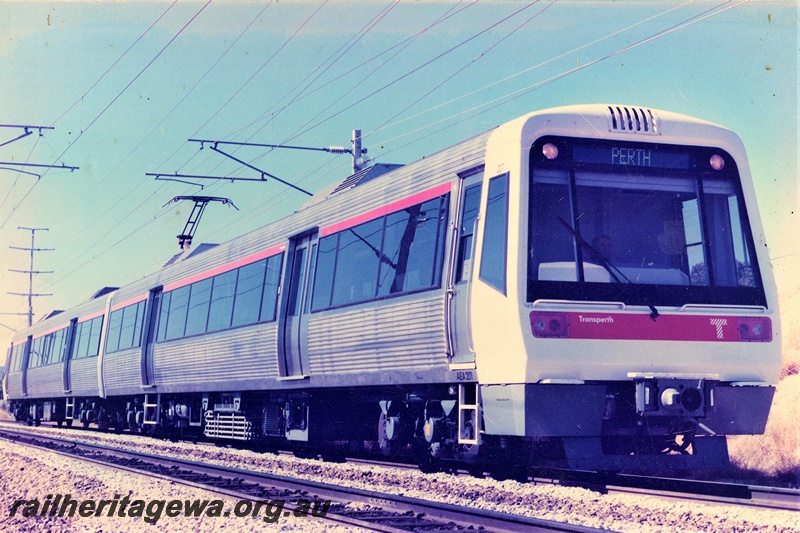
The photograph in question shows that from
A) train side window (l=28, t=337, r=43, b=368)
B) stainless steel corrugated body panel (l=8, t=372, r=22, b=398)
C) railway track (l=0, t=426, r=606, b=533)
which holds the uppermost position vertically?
train side window (l=28, t=337, r=43, b=368)

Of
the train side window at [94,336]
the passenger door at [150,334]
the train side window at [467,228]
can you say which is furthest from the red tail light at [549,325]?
the train side window at [94,336]

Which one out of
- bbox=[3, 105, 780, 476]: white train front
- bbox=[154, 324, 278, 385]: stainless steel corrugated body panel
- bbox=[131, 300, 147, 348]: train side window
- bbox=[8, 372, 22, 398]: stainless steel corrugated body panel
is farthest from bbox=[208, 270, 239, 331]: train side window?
bbox=[8, 372, 22, 398]: stainless steel corrugated body panel

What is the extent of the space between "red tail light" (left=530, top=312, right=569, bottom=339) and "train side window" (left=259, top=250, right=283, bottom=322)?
5.91 metres

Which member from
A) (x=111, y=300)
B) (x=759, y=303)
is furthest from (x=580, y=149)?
(x=111, y=300)

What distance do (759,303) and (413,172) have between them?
3679mm

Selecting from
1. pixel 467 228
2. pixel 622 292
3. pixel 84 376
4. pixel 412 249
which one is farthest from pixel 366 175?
pixel 84 376

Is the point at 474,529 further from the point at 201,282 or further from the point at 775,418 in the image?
the point at 201,282

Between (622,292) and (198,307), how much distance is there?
10.1 meters

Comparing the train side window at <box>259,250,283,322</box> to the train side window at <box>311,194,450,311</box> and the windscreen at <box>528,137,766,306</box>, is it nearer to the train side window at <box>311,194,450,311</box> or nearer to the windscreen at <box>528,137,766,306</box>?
the train side window at <box>311,194,450,311</box>

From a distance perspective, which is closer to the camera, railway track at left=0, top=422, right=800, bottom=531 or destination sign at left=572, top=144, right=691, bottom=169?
railway track at left=0, top=422, right=800, bottom=531

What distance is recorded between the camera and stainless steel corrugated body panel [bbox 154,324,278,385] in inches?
556

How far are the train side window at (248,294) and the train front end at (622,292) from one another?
5970 mm

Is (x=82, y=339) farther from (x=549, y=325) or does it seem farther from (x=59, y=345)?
(x=549, y=325)

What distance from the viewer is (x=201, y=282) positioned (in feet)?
57.8
